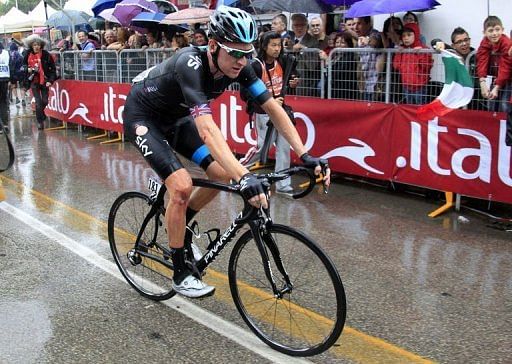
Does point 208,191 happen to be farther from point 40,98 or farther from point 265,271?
point 40,98

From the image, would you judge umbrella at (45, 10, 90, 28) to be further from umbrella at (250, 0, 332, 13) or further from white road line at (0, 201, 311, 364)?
white road line at (0, 201, 311, 364)

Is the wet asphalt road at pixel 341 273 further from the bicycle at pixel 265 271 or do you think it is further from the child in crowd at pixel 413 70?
the child in crowd at pixel 413 70

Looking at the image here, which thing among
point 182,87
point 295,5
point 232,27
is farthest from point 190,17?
point 232,27

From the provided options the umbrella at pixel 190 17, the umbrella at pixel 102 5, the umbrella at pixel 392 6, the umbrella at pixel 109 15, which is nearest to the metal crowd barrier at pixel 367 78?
the umbrella at pixel 392 6

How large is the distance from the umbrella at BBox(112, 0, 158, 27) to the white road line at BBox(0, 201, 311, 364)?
314 inches

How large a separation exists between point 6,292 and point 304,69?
5382mm

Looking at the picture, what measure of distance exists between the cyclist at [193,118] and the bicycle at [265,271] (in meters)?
0.13

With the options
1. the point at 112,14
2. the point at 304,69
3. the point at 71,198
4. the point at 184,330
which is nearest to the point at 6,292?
the point at 184,330

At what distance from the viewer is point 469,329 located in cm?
391

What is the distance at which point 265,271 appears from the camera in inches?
144

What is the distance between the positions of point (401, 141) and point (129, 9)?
8.04 meters

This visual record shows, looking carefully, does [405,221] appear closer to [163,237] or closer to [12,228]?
[163,237]

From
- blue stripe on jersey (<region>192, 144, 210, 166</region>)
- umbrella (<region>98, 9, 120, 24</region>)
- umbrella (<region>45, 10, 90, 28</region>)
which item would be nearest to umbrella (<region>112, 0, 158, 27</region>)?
umbrella (<region>98, 9, 120, 24</region>)

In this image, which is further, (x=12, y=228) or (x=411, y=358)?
(x=12, y=228)
